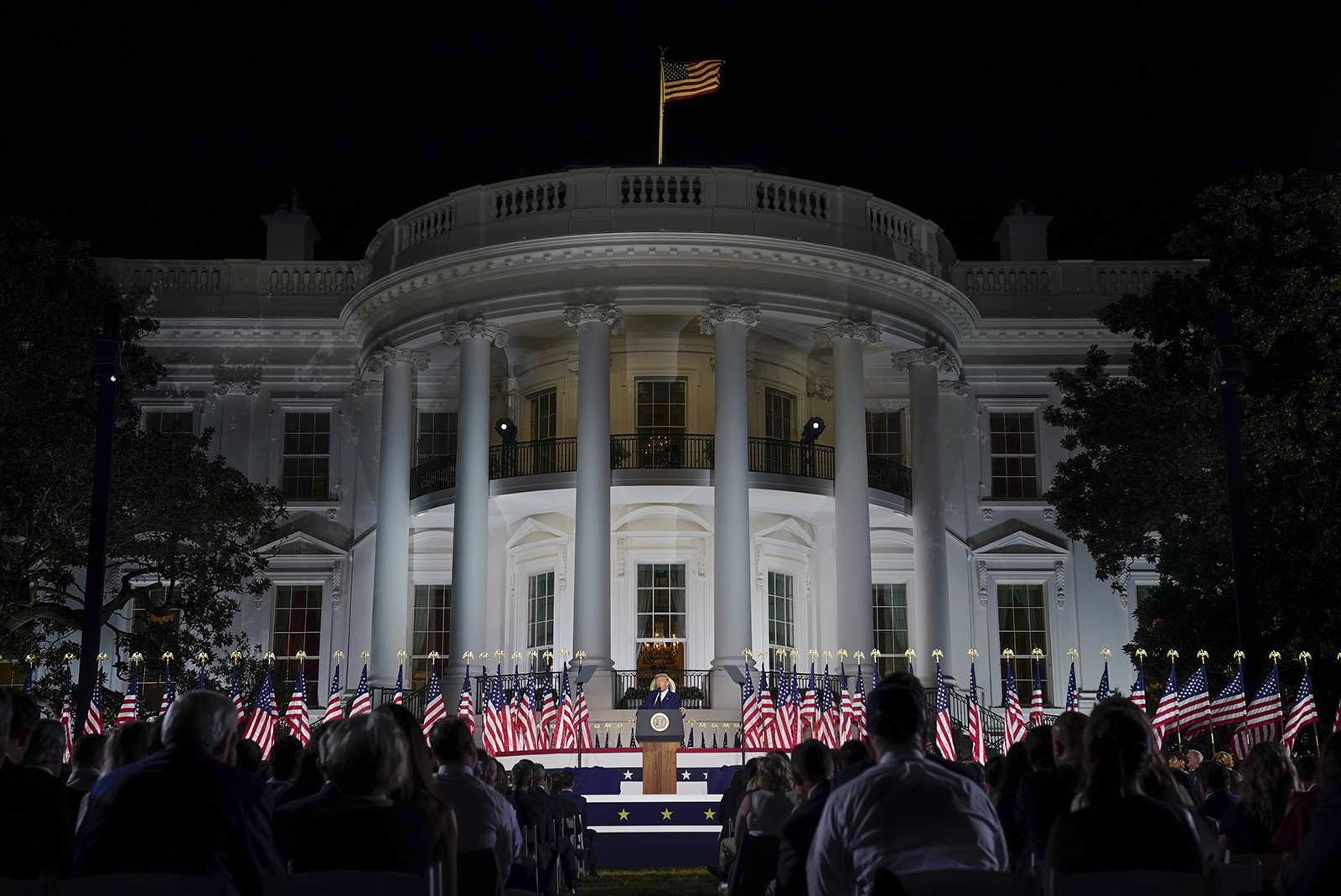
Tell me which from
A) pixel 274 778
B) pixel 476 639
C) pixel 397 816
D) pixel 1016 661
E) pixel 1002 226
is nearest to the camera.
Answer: pixel 397 816

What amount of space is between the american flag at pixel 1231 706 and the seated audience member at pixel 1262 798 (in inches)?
438

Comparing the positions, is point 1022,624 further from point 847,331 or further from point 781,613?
point 847,331

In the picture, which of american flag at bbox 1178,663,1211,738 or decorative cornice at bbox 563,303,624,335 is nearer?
american flag at bbox 1178,663,1211,738

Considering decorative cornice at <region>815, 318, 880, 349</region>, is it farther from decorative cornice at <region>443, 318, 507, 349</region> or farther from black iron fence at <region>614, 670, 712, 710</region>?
black iron fence at <region>614, 670, 712, 710</region>

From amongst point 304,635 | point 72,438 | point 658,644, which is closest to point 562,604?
point 658,644

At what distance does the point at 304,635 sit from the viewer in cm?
3170

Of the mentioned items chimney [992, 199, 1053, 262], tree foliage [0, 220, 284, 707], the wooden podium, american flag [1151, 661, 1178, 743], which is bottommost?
the wooden podium

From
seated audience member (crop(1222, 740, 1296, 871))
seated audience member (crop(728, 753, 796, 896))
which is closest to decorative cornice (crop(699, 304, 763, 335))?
seated audience member (crop(728, 753, 796, 896))

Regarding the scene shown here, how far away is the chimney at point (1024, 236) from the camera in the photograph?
36.0 meters

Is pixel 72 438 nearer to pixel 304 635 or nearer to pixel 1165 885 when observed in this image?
pixel 304 635

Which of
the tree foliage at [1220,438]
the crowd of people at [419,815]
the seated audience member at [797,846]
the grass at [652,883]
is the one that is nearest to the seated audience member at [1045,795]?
the crowd of people at [419,815]

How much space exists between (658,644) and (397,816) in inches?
997

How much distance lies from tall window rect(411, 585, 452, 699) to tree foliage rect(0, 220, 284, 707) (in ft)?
14.4

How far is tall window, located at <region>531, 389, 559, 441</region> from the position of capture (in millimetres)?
30828
